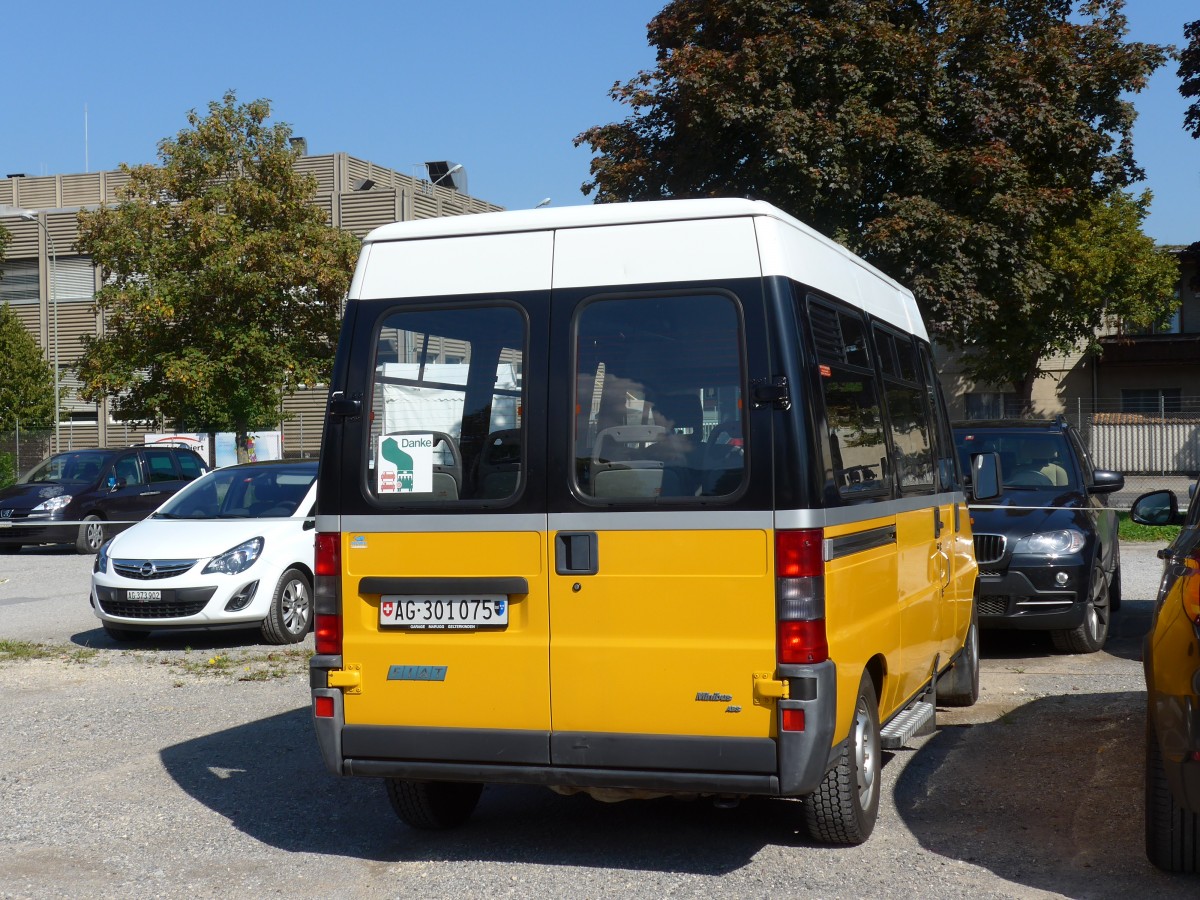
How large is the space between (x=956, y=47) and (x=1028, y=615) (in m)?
16.6

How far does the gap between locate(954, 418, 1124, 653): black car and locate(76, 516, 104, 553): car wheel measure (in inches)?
615

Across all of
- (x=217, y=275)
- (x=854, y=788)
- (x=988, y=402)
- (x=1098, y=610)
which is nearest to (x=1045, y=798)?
(x=854, y=788)

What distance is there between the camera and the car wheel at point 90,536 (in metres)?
22.8

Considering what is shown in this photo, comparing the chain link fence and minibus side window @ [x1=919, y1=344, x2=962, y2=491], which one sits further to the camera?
the chain link fence

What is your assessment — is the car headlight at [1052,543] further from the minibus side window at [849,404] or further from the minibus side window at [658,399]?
the minibus side window at [658,399]

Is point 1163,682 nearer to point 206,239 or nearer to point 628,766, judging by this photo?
point 628,766

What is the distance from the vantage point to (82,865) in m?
5.71

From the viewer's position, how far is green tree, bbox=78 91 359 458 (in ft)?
98.9

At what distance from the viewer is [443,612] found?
Answer: 5.43m

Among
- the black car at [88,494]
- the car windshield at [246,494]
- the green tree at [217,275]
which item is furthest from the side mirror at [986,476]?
the green tree at [217,275]

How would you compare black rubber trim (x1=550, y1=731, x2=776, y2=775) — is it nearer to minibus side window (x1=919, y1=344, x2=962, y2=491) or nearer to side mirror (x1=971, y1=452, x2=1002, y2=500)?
minibus side window (x1=919, y1=344, x2=962, y2=491)

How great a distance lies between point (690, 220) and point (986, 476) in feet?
13.0

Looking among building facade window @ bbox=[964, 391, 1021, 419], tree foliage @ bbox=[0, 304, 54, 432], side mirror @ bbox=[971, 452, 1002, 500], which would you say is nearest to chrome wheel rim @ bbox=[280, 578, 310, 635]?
side mirror @ bbox=[971, 452, 1002, 500]

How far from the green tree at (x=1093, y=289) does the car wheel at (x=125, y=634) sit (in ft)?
103
